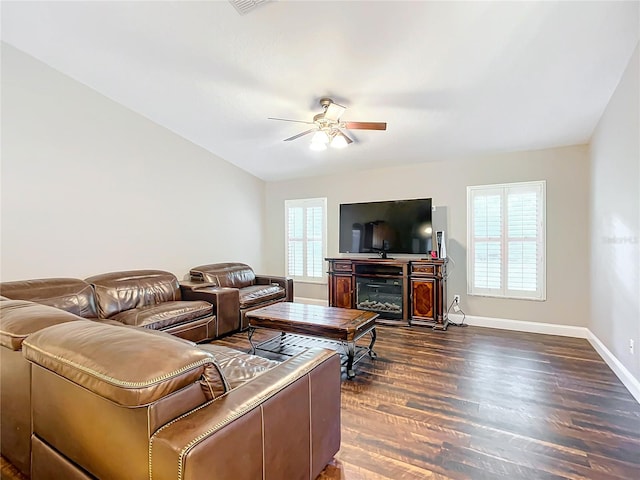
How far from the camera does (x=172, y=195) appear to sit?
4.89m

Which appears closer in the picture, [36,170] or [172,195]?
[36,170]

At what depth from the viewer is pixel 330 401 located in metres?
1.75

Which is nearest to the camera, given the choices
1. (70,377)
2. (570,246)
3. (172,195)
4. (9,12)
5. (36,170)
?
(70,377)

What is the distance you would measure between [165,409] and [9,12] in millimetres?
3903

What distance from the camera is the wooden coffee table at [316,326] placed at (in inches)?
119

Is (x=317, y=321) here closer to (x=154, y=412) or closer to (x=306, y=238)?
(x=154, y=412)

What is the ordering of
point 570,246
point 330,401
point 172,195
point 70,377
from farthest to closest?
point 172,195 < point 570,246 < point 330,401 < point 70,377

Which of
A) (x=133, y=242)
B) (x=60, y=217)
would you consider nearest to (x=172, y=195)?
(x=133, y=242)

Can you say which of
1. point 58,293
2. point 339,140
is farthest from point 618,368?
point 58,293

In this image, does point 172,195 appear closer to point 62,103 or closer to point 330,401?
point 62,103

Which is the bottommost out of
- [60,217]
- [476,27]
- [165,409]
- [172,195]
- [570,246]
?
[165,409]

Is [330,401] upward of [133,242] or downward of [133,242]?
downward

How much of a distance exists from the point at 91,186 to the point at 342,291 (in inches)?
146

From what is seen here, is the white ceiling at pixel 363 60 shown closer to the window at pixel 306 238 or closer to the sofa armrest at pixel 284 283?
the window at pixel 306 238
